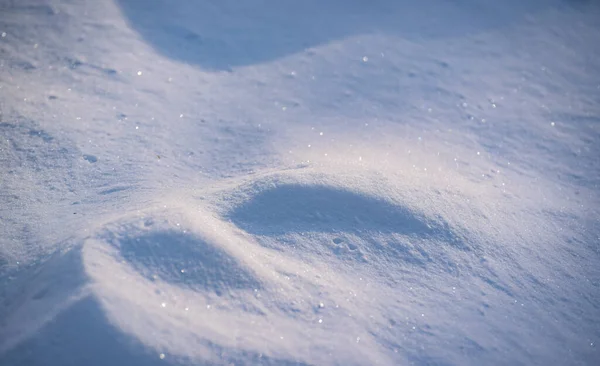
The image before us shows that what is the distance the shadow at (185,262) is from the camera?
4.88 ft

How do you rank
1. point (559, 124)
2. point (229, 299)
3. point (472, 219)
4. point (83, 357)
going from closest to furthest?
1. point (83, 357)
2. point (229, 299)
3. point (472, 219)
4. point (559, 124)

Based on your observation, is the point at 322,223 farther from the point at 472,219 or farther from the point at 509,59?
the point at 509,59

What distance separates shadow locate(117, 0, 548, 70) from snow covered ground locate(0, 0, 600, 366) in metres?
0.01

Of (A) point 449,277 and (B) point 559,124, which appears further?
(B) point 559,124

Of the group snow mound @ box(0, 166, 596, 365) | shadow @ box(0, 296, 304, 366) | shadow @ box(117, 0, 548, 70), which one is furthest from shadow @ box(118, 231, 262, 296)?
shadow @ box(117, 0, 548, 70)

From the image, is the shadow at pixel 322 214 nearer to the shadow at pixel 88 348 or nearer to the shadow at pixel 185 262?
the shadow at pixel 185 262

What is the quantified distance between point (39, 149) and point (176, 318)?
117cm

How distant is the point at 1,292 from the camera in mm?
1479

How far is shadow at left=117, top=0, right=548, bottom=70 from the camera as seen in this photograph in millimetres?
2801

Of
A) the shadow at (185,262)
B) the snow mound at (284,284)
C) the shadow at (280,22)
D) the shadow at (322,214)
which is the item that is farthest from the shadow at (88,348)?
the shadow at (280,22)

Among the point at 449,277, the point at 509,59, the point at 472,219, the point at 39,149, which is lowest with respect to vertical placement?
the point at 39,149

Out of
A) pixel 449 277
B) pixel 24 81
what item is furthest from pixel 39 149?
pixel 449 277

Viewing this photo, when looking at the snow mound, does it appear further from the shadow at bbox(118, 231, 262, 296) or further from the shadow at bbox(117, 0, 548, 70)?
the shadow at bbox(117, 0, 548, 70)

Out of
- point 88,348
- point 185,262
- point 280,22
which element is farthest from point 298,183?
point 280,22
